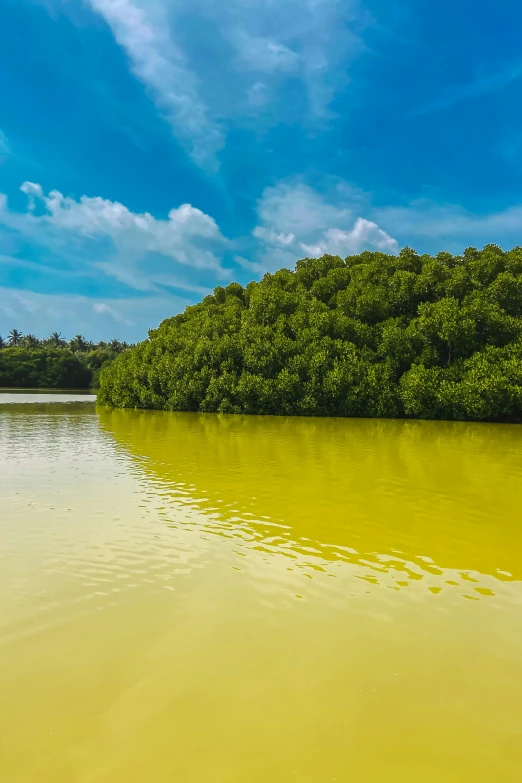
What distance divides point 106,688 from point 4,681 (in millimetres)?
816

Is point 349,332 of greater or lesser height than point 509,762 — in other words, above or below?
above

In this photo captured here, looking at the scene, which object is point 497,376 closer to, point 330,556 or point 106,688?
point 330,556

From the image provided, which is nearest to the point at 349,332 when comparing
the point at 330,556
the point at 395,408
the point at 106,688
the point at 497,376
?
the point at 395,408

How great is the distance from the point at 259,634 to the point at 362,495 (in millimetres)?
5748

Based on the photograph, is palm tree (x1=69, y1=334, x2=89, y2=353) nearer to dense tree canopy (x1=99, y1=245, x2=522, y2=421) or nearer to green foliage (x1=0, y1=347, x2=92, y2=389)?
green foliage (x1=0, y1=347, x2=92, y2=389)

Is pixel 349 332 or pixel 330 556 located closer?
pixel 330 556

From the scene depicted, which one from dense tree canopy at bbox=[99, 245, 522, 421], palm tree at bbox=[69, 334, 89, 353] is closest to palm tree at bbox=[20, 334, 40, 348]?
palm tree at bbox=[69, 334, 89, 353]

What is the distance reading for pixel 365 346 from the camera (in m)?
31.7

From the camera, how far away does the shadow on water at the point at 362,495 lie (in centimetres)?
660

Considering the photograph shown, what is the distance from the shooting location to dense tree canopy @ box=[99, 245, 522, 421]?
28500 millimetres

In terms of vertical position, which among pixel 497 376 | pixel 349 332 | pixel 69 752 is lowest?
pixel 69 752

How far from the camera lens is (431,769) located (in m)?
2.96

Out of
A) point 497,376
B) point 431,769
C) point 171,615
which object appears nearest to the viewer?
point 431,769

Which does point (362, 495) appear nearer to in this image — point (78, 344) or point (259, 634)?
point (259, 634)
